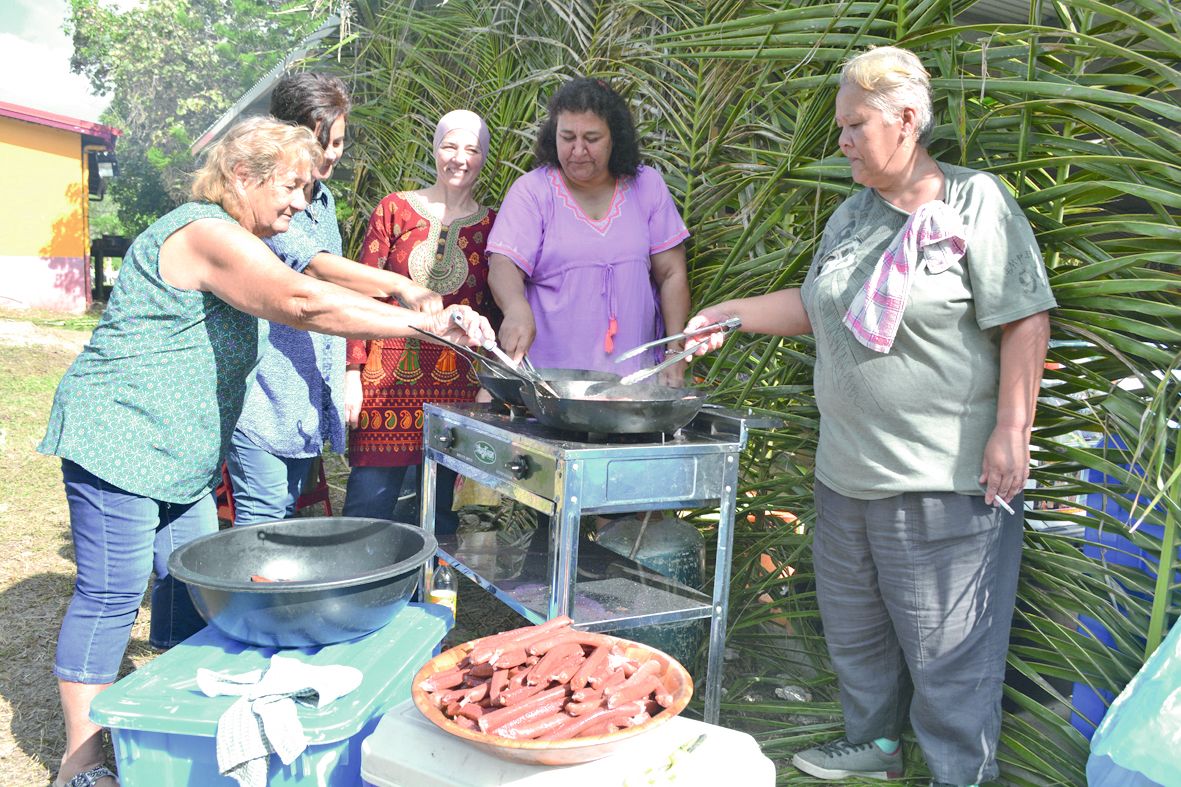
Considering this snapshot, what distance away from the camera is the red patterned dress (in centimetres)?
365

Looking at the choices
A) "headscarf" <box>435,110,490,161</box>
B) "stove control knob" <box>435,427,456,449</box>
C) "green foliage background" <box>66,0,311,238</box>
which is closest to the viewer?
"stove control knob" <box>435,427,456,449</box>

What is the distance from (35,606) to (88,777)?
2270 millimetres

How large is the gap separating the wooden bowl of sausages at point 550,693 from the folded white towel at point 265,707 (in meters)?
0.23

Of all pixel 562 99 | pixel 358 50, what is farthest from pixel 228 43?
pixel 562 99

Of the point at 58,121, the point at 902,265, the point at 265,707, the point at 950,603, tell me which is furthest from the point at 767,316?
the point at 58,121

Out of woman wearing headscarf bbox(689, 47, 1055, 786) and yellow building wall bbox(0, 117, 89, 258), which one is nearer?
woman wearing headscarf bbox(689, 47, 1055, 786)

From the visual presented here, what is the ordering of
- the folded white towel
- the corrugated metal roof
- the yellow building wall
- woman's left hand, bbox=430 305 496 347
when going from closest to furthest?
the folded white towel, woman's left hand, bbox=430 305 496 347, the corrugated metal roof, the yellow building wall

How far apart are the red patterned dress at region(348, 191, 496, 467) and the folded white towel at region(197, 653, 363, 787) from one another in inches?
67.3

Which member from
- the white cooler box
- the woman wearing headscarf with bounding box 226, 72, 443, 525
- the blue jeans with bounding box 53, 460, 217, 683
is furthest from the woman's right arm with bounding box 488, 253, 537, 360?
the white cooler box

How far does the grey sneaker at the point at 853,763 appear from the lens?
8.46 feet

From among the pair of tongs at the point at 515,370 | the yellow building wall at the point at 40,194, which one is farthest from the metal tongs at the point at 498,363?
the yellow building wall at the point at 40,194

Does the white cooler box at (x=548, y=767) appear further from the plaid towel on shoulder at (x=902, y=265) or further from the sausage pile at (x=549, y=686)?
the plaid towel on shoulder at (x=902, y=265)

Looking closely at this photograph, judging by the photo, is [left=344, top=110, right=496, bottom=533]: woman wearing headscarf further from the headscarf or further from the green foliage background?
the green foliage background

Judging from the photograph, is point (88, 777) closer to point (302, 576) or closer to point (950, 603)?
point (302, 576)
